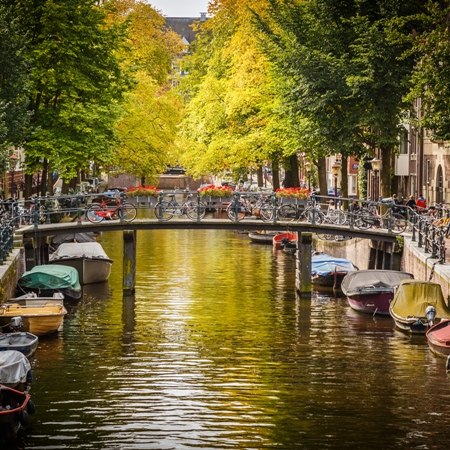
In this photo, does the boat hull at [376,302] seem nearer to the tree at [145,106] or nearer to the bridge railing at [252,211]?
the bridge railing at [252,211]

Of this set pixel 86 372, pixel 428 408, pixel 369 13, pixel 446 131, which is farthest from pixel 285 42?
pixel 428 408

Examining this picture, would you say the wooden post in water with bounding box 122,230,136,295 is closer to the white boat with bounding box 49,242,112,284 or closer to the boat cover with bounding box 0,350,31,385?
the white boat with bounding box 49,242,112,284

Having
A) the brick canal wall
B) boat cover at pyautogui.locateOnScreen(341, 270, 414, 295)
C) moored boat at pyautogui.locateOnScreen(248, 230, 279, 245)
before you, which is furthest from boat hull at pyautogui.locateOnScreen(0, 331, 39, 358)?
moored boat at pyautogui.locateOnScreen(248, 230, 279, 245)

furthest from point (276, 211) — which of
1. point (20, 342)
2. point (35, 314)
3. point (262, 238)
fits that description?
point (262, 238)

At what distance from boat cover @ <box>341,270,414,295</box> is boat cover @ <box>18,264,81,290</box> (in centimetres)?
1028

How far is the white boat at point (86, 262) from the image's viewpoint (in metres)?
53.9

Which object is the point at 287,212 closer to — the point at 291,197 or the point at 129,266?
the point at 291,197

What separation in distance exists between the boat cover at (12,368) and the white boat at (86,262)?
84.5 feet

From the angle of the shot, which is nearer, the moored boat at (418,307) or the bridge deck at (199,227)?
the moored boat at (418,307)

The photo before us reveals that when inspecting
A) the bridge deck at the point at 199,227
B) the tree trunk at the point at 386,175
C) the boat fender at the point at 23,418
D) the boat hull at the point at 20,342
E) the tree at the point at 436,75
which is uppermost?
the tree at the point at 436,75

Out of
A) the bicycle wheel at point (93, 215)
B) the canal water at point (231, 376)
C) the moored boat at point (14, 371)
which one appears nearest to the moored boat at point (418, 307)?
the canal water at point (231, 376)

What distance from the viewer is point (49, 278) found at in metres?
46.7

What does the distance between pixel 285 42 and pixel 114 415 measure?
115ft

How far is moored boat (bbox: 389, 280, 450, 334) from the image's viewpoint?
3869cm
